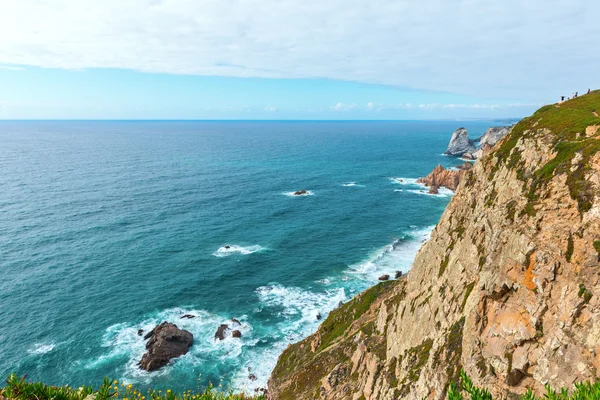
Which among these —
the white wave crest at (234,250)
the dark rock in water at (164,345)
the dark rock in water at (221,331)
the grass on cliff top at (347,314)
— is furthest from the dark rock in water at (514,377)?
the white wave crest at (234,250)

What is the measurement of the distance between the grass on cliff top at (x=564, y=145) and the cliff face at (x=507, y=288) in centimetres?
9

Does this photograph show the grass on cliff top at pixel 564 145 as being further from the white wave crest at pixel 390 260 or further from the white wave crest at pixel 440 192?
the white wave crest at pixel 440 192

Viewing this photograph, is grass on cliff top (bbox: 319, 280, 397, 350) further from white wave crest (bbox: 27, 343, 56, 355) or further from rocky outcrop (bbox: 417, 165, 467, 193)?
rocky outcrop (bbox: 417, 165, 467, 193)

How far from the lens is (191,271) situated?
77.1m

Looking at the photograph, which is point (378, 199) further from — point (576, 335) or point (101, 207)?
point (576, 335)

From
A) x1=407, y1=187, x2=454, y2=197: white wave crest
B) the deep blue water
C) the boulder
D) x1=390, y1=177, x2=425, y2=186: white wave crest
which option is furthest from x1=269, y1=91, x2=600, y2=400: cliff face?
x1=390, y1=177, x2=425, y2=186: white wave crest

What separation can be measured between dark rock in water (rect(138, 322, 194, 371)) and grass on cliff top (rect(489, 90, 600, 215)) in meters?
50.8

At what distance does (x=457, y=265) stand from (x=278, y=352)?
3659 cm

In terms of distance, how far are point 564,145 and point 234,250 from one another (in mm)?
73268

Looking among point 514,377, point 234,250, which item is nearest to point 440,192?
point 234,250

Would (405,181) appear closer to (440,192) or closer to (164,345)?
(440,192)

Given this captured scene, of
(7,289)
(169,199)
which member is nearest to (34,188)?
(169,199)

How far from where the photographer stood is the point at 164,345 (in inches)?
2136

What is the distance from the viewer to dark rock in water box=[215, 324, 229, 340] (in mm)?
58497
